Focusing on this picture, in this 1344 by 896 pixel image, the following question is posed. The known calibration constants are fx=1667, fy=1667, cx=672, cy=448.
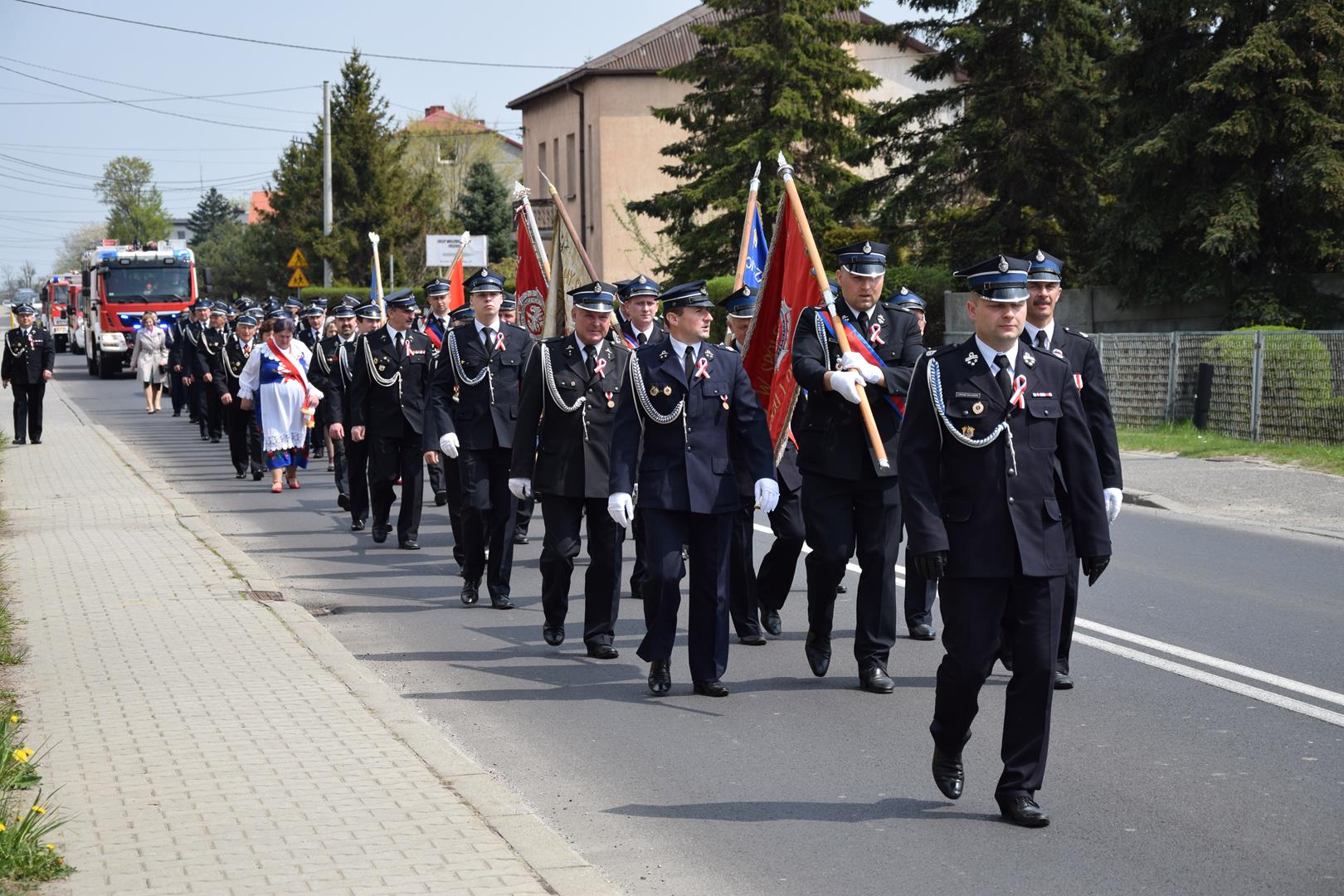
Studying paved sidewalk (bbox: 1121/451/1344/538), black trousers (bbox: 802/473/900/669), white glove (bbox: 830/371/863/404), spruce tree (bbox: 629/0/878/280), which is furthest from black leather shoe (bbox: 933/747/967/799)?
spruce tree (bbox: 629/0/878/280)

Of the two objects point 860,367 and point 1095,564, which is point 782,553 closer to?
point 860,367

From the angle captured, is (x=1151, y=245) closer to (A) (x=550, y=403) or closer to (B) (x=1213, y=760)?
(A) (x=550, y=403)

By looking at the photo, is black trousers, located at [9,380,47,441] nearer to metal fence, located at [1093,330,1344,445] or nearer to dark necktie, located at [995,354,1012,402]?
metal fence, located at [1093,330,1344,445]

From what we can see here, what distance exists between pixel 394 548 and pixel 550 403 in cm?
472

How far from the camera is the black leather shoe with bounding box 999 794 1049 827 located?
5645 mm

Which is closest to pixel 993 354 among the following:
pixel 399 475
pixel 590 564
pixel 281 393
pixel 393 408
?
pixel 590 564

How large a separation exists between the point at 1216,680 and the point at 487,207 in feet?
221

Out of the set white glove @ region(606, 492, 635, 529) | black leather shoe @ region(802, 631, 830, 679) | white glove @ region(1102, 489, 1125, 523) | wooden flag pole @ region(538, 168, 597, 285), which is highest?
wooden flag pole @ region(538, 168, 597, 285)

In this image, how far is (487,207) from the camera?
7344cm

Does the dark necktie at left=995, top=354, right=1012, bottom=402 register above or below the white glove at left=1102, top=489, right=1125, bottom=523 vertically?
above

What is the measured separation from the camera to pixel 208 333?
2531cm

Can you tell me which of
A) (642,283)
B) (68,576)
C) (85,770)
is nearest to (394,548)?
(68,576)

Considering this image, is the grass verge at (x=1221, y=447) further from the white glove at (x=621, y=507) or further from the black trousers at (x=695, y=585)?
the white glove at (x=621, y=507)

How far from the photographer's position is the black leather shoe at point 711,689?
7.80 meters
